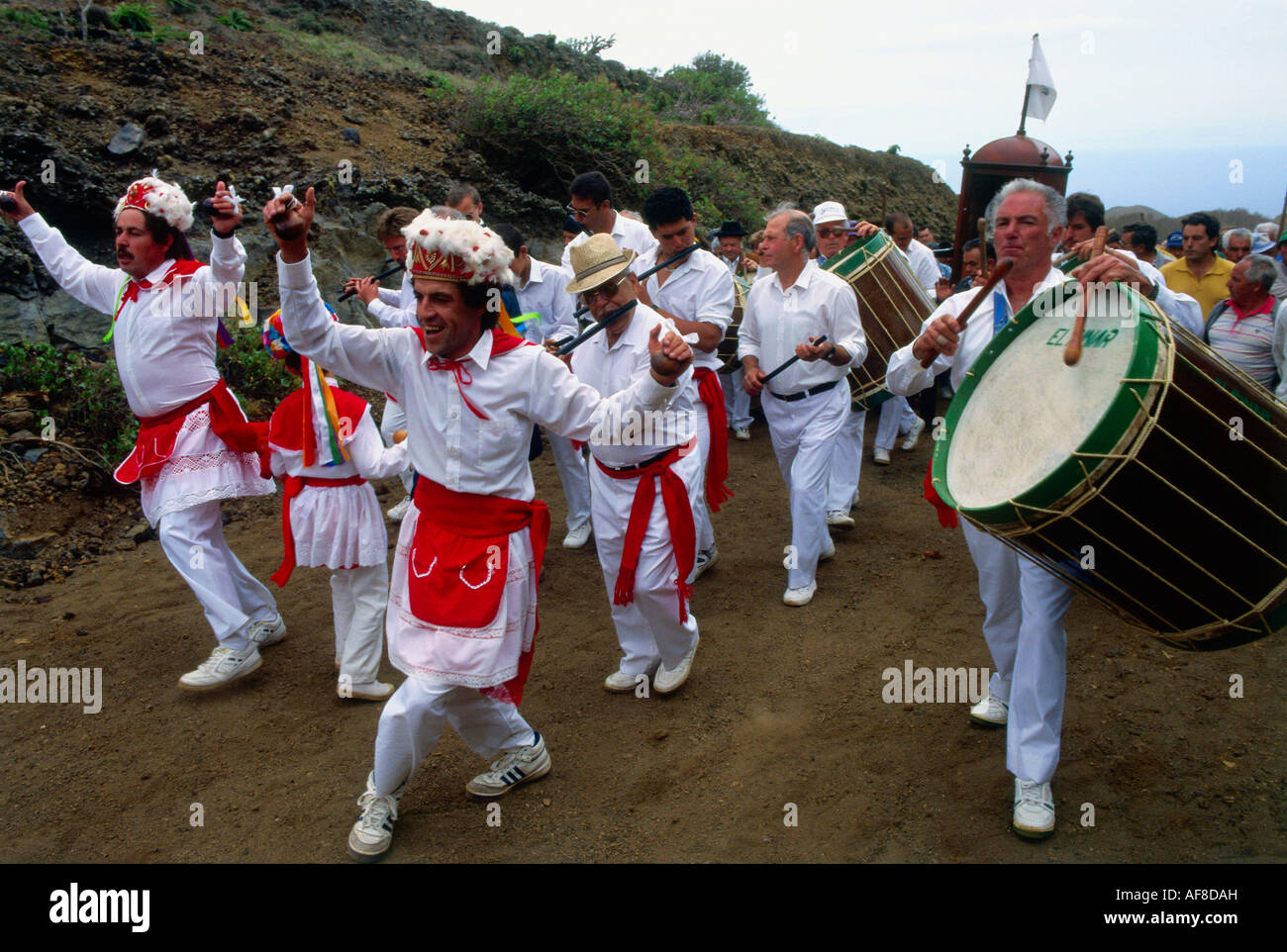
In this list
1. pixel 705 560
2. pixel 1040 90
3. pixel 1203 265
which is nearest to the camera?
pixel 705 560

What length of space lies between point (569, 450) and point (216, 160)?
5.86 metres

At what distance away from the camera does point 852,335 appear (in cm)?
550

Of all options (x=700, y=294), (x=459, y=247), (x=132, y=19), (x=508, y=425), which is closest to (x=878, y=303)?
(x=700, y=294)

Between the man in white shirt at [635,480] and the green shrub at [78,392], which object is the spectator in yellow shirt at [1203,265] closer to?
the man in white shirt at [635,480]

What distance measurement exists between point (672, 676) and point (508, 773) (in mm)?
1075

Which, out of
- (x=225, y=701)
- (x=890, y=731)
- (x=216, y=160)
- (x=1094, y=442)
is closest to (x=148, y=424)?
(x=225, y=701)

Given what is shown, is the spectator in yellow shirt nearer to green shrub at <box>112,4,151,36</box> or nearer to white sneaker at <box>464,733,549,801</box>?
white sneaker at <box>464,733,549,801</box>

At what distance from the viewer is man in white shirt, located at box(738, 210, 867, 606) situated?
215 inches

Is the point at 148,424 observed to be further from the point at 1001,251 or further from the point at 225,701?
the point at 1001,251

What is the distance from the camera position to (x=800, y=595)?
544 cm

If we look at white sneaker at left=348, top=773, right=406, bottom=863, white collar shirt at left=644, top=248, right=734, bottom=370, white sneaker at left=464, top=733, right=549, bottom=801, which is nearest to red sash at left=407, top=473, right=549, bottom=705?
white sneaker at left=348, top=773, right=406, bottom=863

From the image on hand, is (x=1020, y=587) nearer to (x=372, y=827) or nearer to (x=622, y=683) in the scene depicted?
(x=622, y=683)

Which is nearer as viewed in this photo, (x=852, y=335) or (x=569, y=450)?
(x=852, y=335)

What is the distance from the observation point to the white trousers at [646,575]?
13.5 ft
